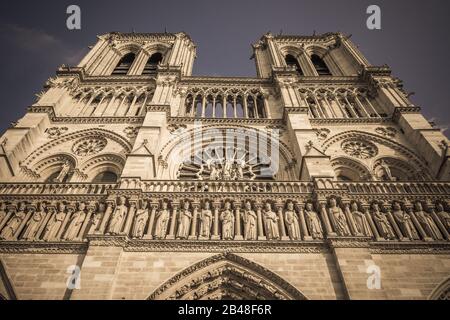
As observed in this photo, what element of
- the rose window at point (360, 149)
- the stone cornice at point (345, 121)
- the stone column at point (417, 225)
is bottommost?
the stone column at point (417, 225)

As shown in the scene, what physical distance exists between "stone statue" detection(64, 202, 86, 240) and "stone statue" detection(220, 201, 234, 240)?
4.06 m

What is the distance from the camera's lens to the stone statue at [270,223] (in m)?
8.75

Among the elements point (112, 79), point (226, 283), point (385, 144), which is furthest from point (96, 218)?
point (385, 144)

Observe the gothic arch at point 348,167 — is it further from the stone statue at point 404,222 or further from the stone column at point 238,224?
the stone column at point 238,224

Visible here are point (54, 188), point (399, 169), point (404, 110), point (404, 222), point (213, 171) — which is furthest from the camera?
point (404, 110)

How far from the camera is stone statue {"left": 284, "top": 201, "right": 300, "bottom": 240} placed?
8.79 metres

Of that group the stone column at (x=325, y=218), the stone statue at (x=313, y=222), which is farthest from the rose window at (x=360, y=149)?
the stone statue at (x=313, y=222)

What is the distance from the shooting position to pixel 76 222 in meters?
9.23

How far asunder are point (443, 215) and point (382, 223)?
1906mm

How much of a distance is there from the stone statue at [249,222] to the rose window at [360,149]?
6534 millimetres

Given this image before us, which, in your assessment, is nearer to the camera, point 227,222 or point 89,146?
point 227,222

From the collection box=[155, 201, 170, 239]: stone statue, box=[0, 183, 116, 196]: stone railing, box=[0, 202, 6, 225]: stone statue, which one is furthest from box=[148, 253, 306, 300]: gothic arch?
box=[0, 202, 6, 225]: stone statue

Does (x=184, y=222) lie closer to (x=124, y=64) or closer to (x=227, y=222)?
(x=227, y=222)
